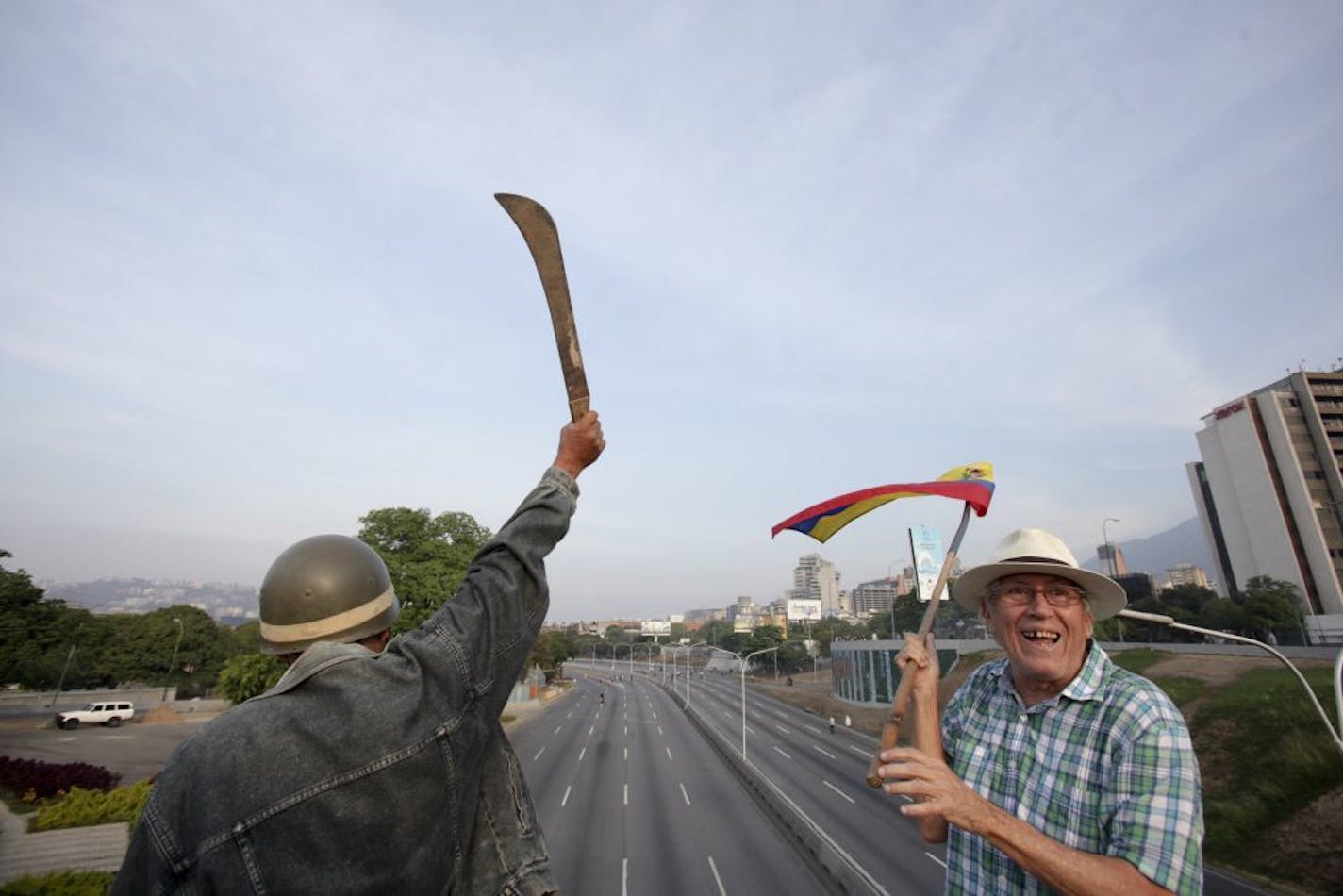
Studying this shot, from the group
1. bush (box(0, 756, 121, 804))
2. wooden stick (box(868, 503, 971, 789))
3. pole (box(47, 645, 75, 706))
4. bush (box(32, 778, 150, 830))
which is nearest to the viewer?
wooden stick (box(868, 503, 971, 789))

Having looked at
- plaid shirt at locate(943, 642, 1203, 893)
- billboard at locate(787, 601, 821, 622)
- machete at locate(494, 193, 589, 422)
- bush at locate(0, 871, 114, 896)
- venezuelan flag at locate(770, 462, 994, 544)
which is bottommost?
bush at locate(0, 871, 114, 896)

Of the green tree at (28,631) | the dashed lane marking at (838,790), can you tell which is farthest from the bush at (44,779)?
the green tree at (28,631)

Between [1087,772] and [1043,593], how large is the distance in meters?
0.79

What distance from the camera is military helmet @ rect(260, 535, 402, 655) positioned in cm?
197

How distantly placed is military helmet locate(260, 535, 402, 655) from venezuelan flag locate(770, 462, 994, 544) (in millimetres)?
2746

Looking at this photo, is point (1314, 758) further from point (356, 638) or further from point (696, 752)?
point (356, 638)

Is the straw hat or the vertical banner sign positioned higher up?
the vertical banner sign

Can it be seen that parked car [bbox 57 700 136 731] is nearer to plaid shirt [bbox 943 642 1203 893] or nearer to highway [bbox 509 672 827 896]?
highway [bbox 509 672 827 896]

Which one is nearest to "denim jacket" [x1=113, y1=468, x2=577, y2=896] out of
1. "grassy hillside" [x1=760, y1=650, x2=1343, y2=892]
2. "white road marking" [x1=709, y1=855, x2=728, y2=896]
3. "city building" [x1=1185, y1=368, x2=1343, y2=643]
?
"white road marking" [x1=709, y1=855, x2=728, y2=896]

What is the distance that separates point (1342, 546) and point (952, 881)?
90250 millimetres

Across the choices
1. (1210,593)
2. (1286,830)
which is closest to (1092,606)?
(1286,830)

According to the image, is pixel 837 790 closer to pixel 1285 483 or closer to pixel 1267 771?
pixel 1267 771

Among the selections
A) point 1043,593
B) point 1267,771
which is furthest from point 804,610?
point 1043,593

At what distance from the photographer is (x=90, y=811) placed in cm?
1552
